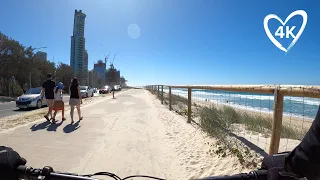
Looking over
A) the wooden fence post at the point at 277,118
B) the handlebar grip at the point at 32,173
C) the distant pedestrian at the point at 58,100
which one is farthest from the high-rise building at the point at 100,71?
the handlebar grip at the point at 32,173

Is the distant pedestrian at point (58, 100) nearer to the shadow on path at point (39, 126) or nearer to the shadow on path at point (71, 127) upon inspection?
the shadow on path at point (39, 126)

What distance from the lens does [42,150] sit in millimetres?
5254

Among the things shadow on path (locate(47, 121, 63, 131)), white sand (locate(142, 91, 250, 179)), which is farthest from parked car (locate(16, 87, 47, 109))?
white sand (locate(142, 91, 250, 179))

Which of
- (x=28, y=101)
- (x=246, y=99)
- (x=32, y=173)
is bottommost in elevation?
(x=28, y=101)

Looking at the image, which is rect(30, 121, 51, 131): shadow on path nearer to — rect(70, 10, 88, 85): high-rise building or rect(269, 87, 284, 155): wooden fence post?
rect(269, 87, 284, 155): wooden fence post

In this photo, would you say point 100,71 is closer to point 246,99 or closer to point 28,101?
point 28,101

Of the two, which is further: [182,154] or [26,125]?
[26,125]

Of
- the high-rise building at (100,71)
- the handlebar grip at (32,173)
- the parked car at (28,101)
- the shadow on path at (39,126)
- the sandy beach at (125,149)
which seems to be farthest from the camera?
the high-rise building at (100,71)

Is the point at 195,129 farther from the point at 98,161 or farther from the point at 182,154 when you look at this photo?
the point at 98,161

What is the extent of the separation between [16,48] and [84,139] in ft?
111

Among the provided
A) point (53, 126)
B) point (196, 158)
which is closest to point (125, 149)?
point (196, 158)

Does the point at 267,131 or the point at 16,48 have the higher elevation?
the point at 16,48

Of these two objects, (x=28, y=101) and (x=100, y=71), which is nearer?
(x=28, y=101)

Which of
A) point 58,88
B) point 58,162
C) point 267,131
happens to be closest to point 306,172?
point 58,162
